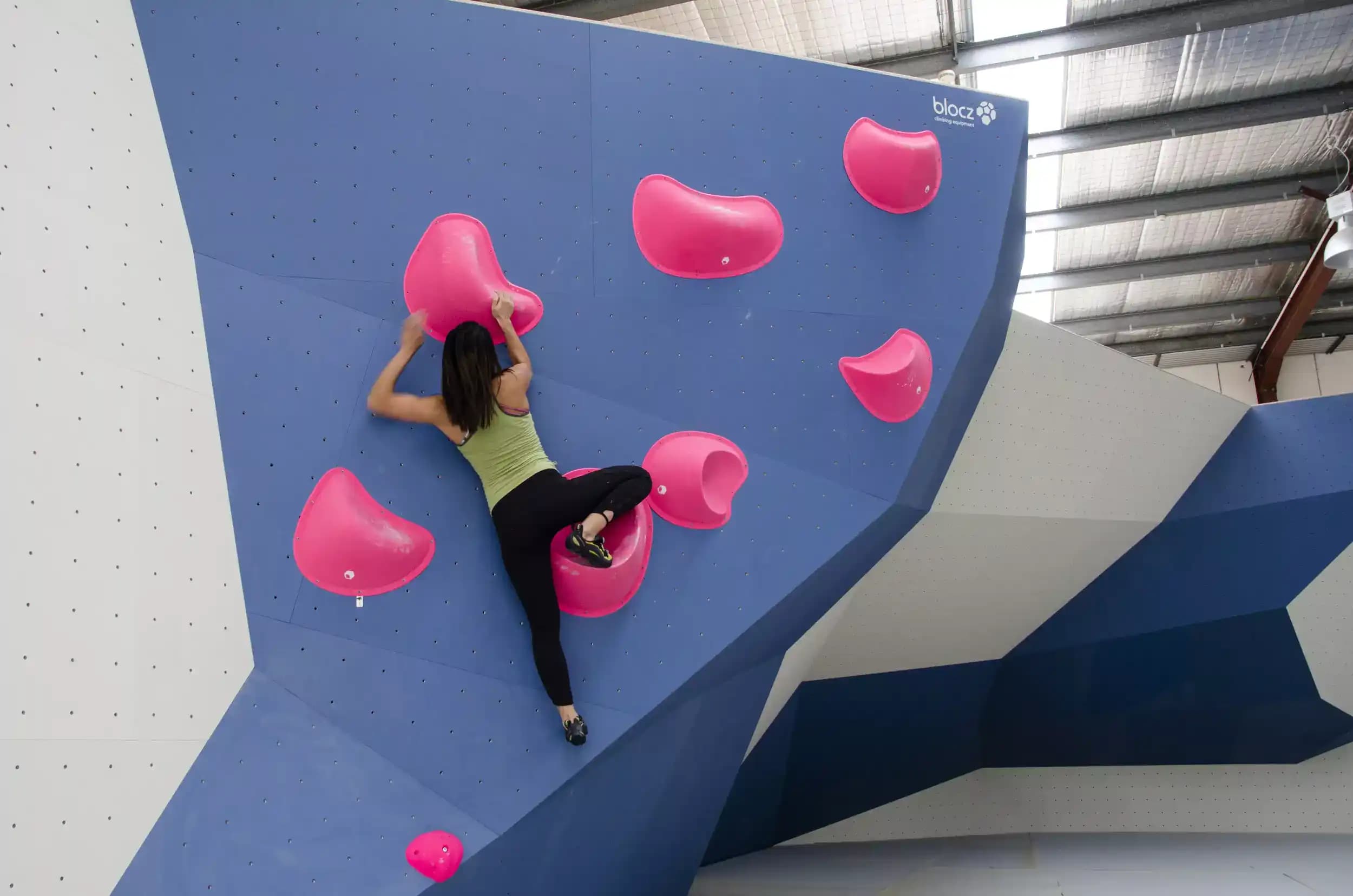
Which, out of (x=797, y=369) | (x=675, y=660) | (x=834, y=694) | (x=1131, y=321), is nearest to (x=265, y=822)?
(x=675, y=660)

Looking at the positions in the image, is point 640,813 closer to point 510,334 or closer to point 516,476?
point 516,476

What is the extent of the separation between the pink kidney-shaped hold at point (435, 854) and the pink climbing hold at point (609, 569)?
2.07ft

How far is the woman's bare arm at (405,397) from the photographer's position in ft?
7.50

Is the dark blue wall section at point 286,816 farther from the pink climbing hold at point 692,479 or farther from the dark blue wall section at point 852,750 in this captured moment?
the dark blue wall section at point 852,750

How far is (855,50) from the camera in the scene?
5730 mm

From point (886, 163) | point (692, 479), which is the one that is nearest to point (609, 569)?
point (692, 479)

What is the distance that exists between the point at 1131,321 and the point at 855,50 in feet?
19.2

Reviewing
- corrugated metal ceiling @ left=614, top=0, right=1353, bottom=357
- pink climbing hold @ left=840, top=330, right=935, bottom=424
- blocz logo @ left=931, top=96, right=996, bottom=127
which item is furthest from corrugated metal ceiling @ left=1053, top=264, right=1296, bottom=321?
pink climbing hold @ left=840, top=330, right=935, bottom=424

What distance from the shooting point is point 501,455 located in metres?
2.33

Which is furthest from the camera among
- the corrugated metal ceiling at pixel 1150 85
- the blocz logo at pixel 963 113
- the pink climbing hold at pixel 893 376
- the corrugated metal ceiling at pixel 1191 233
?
the corrugated metal ceiling at pixel 1191 233

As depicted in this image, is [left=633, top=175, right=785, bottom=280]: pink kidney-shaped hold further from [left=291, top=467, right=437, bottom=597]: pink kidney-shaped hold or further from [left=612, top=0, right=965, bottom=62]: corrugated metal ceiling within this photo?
[left=612, top=0, right=965, bottom=62]: corrugated metal ceiling

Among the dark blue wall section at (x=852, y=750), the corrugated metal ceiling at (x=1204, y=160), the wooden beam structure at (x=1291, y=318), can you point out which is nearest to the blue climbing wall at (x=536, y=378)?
the dark blue wall section at (x=852, y=750)

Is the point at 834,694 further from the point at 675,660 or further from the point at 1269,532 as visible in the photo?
the point at 1269,532

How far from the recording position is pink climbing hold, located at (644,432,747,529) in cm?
260
